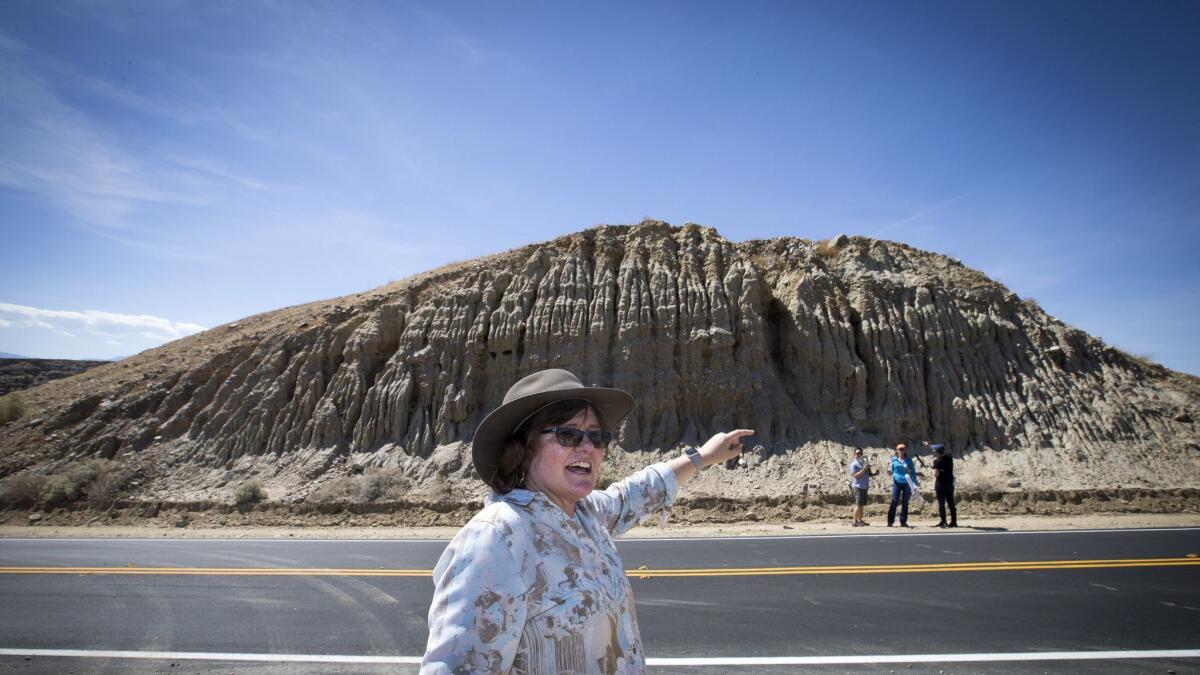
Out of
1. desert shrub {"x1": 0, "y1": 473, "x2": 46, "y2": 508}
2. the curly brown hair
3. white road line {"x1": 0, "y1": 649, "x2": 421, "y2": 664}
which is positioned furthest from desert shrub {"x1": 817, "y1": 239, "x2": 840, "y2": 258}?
desert shrub {"x1": 0, "y1": 473, "x2": 46, "y2": 508}

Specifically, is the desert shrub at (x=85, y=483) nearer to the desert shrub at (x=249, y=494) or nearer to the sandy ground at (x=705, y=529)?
the sandy ground at (x=705, y=529)

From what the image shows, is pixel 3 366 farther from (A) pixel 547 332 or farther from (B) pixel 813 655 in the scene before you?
(B) pixel 813 655

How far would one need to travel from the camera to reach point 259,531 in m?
15.5

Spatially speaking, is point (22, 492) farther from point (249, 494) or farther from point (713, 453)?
point (713, 453)

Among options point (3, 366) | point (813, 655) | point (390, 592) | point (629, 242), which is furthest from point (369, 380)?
point (3, 366)

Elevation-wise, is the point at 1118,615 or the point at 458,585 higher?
the point at 458,585

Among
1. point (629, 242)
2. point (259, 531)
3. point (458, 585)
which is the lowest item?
point (259, 531)

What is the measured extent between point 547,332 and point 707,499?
8762 mm

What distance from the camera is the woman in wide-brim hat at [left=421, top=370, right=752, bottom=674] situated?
1.67 meters

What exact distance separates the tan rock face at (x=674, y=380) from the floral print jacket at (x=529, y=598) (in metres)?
17.5

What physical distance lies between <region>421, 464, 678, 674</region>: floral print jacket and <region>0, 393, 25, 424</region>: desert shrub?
30.5 meters

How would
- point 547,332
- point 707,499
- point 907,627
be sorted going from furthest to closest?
point 547,332, point 707,499, point 907,627

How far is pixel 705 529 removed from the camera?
47.8 ft

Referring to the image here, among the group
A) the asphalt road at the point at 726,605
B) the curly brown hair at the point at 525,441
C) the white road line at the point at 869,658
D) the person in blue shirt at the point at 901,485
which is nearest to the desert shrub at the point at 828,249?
the person in blue shirt at the point at 901,485
